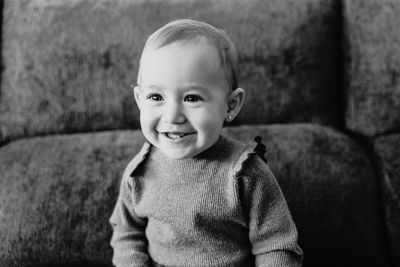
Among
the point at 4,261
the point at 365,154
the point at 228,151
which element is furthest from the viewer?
the point at 365,154

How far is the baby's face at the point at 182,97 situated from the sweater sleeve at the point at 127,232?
0.66 ft

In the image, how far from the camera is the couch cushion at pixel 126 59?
138 centimetres

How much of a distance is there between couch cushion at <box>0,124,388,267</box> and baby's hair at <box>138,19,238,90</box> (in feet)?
1.39

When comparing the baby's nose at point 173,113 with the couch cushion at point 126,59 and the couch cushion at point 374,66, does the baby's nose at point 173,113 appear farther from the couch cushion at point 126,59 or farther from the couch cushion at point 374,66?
the couch cushion at point 374,66

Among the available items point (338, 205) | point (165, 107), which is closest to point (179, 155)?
point (165, 107)

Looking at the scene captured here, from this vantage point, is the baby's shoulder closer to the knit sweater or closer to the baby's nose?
the knit sweater

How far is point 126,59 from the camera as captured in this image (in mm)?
1393

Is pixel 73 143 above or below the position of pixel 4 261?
above

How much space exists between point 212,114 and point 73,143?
58 centimetres

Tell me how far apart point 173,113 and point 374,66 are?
0.74 meters

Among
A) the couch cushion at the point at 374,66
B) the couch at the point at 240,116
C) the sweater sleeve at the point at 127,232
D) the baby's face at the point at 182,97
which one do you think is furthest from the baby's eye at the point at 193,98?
the couch cushion at the point at 374,66

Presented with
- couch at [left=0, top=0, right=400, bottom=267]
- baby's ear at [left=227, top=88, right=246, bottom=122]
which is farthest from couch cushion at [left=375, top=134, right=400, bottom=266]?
baby's ear at [left=227, top=88, right=246, bottom=122]

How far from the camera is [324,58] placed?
140 cm

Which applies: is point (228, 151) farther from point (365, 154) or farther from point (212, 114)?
point (365, 154)
